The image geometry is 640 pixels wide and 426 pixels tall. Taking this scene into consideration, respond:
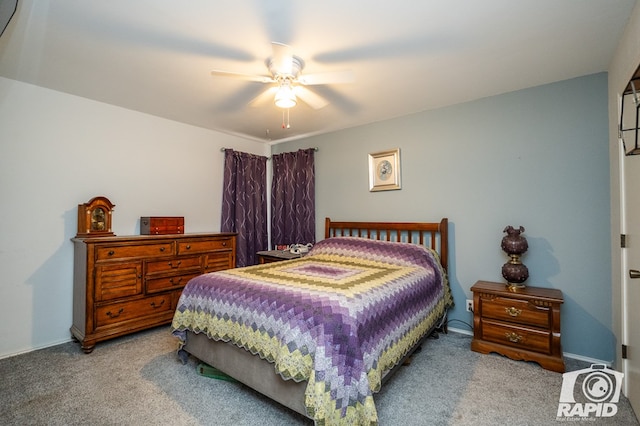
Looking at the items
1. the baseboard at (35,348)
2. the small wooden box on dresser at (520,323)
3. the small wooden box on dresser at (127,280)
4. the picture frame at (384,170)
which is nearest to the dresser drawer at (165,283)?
the small wooden box on dresser at (127,280)

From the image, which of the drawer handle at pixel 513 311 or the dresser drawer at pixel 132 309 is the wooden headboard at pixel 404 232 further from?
the dresser drawer at pixel 132 309

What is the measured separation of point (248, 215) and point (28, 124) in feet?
8.02

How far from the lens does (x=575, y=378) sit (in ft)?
6.93

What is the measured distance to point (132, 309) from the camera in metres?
2.81

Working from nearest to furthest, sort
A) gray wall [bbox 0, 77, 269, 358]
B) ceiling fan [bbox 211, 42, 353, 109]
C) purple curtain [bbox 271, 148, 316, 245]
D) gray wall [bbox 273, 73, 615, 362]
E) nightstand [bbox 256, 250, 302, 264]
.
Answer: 1. ceiling fan [bbox 211, 42, 353, 109]
2. gray wall [bbox 273, 73, 615, 362]
3. gray wall [bbox 0, 77, 269, 358]
4. nightstand [bbox 256, 250, 302, 264]
5. purple curtain [bbox 271, 148, 316, 245]

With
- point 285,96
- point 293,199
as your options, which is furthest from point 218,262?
point 285,96

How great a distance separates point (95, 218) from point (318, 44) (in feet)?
8.69

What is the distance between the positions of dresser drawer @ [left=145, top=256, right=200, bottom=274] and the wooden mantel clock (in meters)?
0.50

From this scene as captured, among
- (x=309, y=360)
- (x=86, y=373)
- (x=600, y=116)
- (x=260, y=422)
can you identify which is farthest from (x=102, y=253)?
(x=600, y=116)

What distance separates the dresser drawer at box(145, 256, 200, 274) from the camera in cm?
294

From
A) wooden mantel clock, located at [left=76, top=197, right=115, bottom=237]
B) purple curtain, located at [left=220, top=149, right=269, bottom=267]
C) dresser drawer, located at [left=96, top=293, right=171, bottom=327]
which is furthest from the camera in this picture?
purple curtain, located at [left=220, top=149, right=269, bottom=267]

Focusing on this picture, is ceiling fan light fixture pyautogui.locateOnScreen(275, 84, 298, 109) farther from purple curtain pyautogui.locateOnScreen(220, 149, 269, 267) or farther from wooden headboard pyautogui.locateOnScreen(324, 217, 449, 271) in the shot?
purple curtain pyautogui.locateOnScreen(220, 149, 269, 267)

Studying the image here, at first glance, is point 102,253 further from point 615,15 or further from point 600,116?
point 600,116

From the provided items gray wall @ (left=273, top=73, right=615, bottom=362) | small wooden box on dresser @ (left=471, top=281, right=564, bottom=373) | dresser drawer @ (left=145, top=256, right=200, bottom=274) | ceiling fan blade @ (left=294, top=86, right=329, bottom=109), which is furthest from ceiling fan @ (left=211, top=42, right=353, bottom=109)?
small wooden box on dresser @ (left=471, top=281, right=564, bottom=373)
